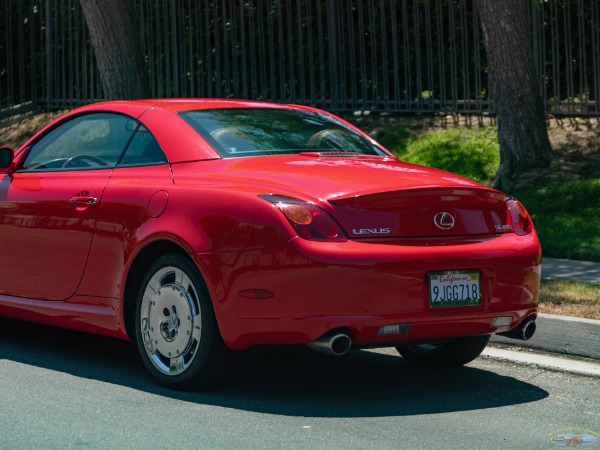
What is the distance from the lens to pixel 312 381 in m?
6.64

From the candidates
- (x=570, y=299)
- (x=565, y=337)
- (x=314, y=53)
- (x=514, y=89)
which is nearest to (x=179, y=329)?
(x=565, y=337)

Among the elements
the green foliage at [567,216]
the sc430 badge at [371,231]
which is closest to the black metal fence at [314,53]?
the green foliage at [567,216]

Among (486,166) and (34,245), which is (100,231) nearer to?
(34,245)

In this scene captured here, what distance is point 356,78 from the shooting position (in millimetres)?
16984

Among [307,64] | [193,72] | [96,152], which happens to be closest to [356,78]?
[307,64]

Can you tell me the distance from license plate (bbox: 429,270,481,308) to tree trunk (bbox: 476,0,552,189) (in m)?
7.13

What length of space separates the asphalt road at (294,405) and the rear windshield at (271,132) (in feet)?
4.06

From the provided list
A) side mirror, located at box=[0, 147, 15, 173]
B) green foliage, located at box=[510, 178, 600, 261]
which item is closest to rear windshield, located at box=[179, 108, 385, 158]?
side mirror, located at box=[0, 147, 15, 173]

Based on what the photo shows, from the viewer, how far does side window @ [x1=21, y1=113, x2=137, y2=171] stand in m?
7.03

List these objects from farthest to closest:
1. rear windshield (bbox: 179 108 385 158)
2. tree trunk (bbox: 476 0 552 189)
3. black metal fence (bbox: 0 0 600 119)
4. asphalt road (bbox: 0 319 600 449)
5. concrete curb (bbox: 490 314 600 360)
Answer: black metal fence (bbox: 0 0 600 119), tree trunk (bbox: 476 0 552 189), concrete curb (bbox: 490 314 600 360), rear windshield (bbox: 179 108 385 158), asphalt road (bbox: 0 319 600 449)

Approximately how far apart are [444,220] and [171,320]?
4.78 ft

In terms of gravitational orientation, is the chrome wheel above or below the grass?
above

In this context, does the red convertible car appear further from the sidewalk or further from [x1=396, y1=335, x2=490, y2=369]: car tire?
the sidewalk

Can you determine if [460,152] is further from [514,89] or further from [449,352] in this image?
[449,352]
